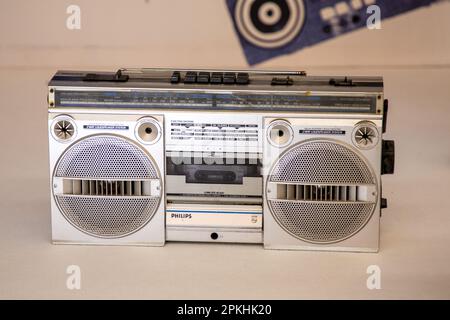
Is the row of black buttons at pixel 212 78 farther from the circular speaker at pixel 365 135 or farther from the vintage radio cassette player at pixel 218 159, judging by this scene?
the circular speaker at pixel 365 135

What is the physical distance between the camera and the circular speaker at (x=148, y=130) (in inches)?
161

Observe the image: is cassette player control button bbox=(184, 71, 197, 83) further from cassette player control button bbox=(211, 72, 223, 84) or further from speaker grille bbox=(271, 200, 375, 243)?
speaker grille bbox=(271, 200, 375, 243)

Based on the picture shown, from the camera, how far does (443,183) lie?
4.98 m

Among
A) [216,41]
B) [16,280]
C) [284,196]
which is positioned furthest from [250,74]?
[216,41]

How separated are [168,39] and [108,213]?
3.33 metres

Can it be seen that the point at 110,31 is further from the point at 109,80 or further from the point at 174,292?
the point at 174,292

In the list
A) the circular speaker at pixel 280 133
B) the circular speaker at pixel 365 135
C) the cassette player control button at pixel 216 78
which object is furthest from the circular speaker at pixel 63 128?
the circular speaker at pixel 365 135

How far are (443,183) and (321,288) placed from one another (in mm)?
1293

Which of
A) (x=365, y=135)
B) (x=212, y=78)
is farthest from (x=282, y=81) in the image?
(x=365, y=135)

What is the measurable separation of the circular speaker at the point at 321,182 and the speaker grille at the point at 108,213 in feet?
1.43

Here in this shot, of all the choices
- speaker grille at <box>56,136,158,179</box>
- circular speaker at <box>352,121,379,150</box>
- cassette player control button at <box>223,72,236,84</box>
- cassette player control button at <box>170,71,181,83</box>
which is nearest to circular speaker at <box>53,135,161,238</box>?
speaker grille at <box>56,136,158,179</box>

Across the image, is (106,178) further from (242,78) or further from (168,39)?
(168,39)

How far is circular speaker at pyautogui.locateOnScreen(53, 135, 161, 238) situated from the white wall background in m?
3.23

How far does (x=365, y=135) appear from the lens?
4043 millimetres
